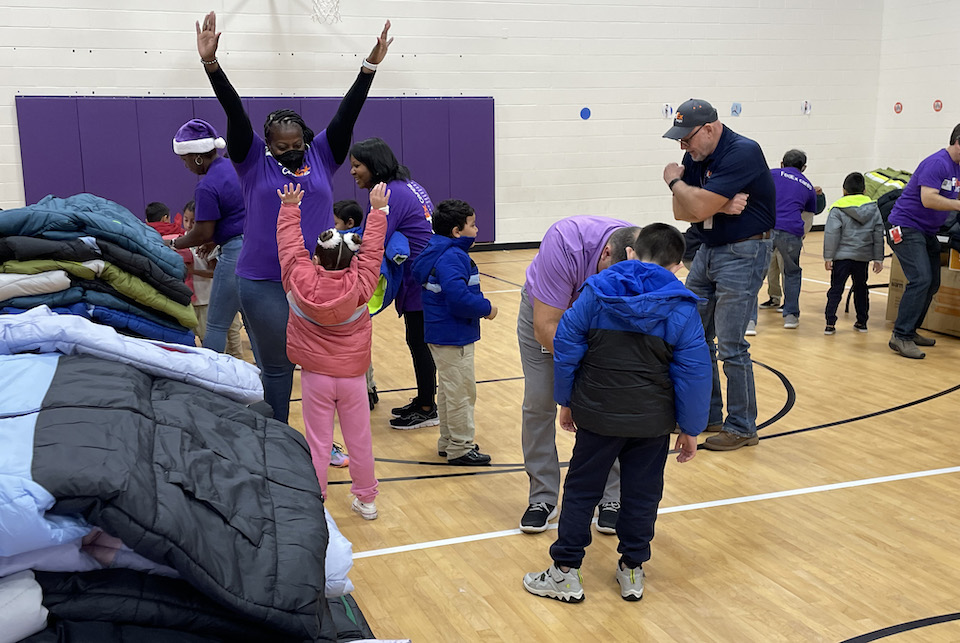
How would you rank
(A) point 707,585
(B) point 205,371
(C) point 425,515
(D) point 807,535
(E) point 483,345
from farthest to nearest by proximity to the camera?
(E) point 483,345 < (C) point 425,515 < (D) point 807,535 < (A) point 707,585 < (B) point 205,371

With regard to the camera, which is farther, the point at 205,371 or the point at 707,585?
the point at 707,585

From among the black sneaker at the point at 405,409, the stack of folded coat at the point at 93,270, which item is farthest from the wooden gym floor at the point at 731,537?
the stack of folded coat at the point at 93,270

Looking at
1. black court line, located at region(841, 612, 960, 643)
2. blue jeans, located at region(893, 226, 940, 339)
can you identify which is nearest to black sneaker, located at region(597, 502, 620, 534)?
black court line, located at region(841, 612, 960, 643)

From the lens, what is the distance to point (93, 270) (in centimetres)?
207

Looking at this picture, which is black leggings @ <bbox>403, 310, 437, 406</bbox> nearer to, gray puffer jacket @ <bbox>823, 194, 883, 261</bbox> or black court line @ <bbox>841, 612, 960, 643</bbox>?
black court line @ <bbox>841, 612, 960, 643</bbox>

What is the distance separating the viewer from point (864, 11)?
1414 centimetres

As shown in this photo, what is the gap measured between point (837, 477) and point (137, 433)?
11.8ft

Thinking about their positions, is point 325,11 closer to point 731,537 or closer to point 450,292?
point 450,292

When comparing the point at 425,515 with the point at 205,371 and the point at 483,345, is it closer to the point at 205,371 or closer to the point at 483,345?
the point at 205,371

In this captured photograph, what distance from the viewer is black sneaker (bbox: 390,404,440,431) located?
501cm

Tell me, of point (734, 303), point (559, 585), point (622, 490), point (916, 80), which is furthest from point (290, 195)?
point (916, 80)

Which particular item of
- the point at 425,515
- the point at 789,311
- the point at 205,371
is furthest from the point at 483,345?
the point at 205,371

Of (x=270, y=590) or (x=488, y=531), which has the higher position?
(x=270, y=590)

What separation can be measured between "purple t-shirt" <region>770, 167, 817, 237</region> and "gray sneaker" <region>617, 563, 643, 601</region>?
5.47 m
